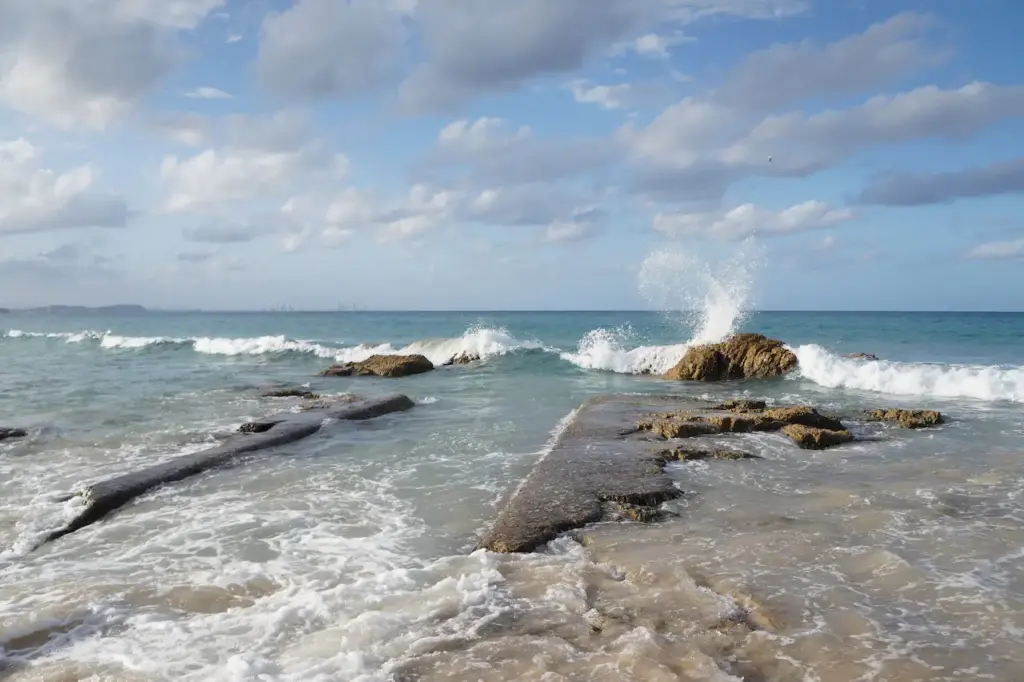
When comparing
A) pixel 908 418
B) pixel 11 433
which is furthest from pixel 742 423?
pixel 11 433

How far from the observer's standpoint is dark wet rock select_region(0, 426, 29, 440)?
36.4 feet

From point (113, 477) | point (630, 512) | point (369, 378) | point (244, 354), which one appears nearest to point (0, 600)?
point (113, 477)

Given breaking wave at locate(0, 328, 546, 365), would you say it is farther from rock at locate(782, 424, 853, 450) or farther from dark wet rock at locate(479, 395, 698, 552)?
rock at locate(782, 424, 853, 450)

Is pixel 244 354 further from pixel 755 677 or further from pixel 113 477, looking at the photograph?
pixel 755 677

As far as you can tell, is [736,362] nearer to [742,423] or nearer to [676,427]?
[742,423]

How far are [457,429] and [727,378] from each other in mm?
9483

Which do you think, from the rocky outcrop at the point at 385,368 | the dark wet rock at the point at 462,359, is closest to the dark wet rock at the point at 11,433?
the rocky outcrop at the point at 385,368

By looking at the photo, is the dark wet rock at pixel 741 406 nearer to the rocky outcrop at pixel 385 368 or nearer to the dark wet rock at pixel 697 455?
the dark wet rock at pixel 697 455

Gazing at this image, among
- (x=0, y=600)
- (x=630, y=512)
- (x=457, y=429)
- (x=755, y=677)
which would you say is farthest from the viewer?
(x=457, y=429)

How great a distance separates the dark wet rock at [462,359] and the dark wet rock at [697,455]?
15.6 metres

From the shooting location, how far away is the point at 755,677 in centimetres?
383

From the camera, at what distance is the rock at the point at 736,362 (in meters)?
18.4

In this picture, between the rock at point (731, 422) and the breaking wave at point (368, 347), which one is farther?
the breaking wave at point (368, 347)

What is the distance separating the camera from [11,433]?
36.8 ft
